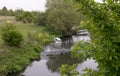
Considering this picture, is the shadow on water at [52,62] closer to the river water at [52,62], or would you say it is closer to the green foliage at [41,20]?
the river water at [52,62]

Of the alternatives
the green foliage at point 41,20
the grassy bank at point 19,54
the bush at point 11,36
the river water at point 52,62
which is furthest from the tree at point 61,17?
the bush at point 11,36

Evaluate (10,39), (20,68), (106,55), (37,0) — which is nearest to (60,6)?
(10,39)

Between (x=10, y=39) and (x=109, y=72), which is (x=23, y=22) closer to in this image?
(x=10, y=39)

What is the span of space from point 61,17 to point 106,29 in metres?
34.6

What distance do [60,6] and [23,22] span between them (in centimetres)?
871

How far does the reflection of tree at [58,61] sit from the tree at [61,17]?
1150 centimetres

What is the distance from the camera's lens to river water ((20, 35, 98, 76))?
74.6 feet

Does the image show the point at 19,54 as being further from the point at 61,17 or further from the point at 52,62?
the point at 61,17

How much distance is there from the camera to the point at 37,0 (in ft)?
233

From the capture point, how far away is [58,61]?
26.4 m

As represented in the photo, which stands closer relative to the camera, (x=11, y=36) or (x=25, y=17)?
(x=11, y=36)

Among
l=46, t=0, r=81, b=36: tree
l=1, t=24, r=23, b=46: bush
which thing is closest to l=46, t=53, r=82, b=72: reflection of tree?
l=1, t=24, r=23, b=46: bush

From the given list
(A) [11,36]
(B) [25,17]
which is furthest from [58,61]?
(B) [25,17]

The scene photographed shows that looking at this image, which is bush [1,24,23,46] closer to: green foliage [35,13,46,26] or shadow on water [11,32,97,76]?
shadow on water [11,32,97,76]
